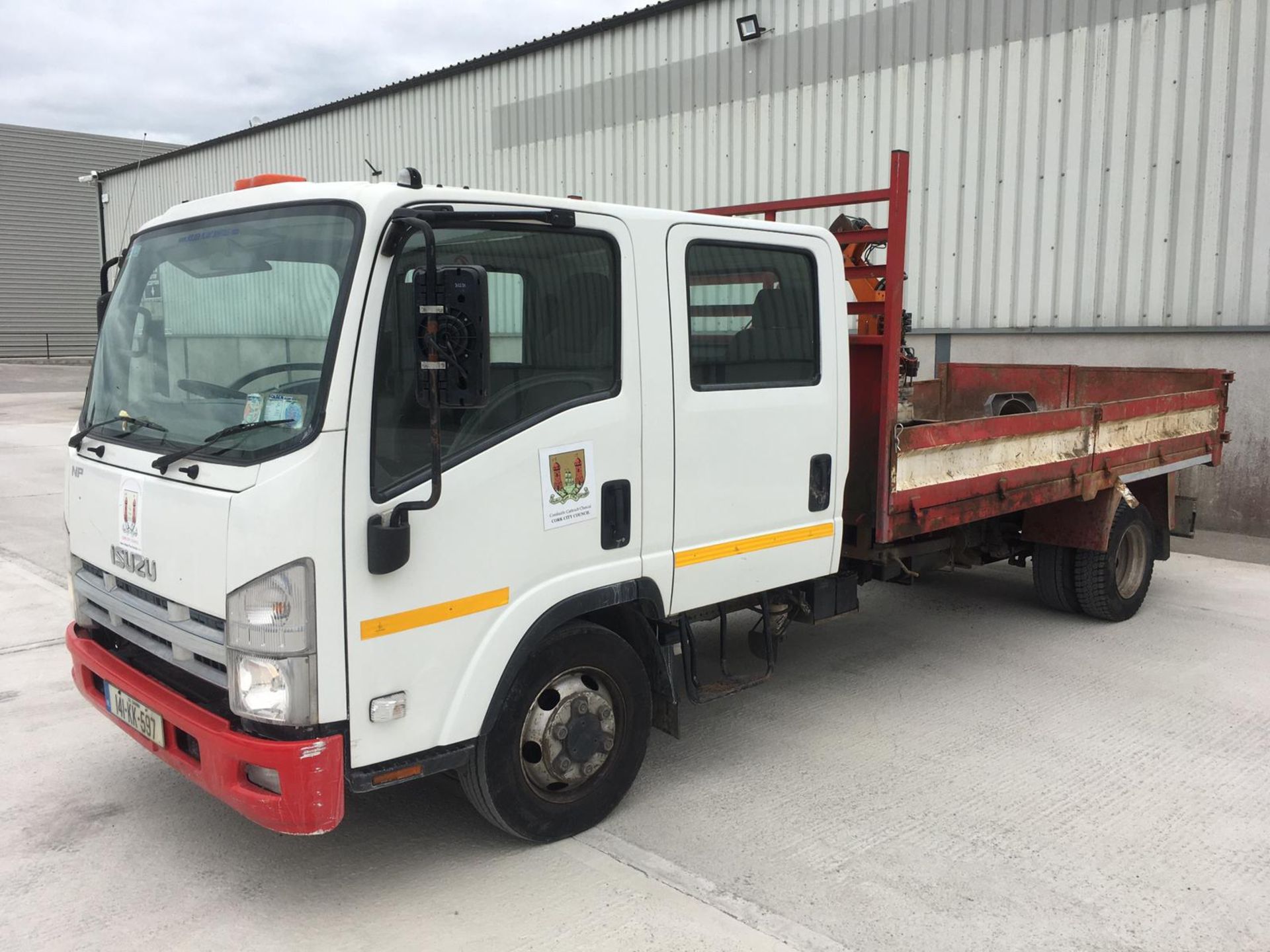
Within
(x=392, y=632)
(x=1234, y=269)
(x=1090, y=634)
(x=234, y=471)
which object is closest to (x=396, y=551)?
(x=392, y=632)

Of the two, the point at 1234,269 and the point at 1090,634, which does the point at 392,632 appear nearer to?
the point at 1090,634

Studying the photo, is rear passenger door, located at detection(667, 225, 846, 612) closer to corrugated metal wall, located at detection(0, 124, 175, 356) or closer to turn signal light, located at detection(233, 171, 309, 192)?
turn signal light, located at detection(233, 171, 309, 192)

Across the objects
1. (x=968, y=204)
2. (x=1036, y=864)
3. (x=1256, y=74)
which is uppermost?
(x=1256, y=74)

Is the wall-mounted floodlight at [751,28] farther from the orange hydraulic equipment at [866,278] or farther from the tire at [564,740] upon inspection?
the tire at [564,740]

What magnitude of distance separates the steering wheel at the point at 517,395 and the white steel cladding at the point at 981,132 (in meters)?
7.50

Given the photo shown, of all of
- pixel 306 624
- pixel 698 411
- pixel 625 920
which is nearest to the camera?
pixel 306 624

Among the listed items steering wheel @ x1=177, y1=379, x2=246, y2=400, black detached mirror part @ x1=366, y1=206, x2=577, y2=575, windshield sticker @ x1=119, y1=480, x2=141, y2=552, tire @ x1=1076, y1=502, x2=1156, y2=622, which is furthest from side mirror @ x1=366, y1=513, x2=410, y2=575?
tire @ x1=1076, y1=502, x2=1156, y2=622

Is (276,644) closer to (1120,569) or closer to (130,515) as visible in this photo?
(130,515)

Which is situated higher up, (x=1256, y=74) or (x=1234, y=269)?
(x=1256, y=74)

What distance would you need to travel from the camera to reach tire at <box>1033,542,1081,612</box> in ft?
20.7

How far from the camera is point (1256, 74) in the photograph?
8344 mm

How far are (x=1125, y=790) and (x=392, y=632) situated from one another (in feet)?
9.96

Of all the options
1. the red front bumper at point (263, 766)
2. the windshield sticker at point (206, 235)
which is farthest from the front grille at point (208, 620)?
the windshield sticker at point (206, 235)

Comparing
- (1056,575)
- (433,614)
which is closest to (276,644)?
(433,614)
